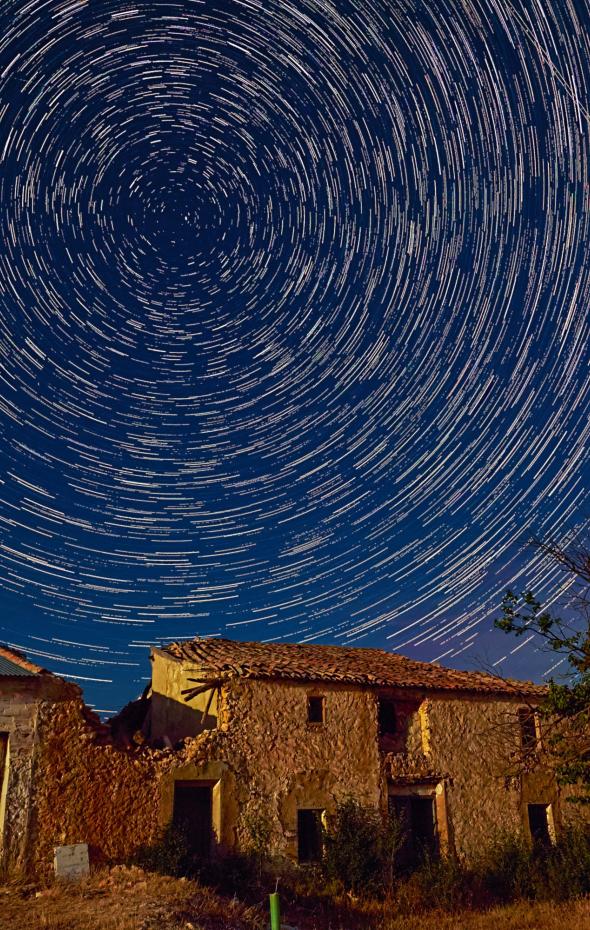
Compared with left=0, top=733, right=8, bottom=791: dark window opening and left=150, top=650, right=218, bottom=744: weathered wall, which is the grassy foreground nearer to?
left=0, top=733, right=8, bottom=791: dark window opening

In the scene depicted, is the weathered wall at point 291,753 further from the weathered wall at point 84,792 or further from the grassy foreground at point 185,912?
the weathered wall at point 84,792

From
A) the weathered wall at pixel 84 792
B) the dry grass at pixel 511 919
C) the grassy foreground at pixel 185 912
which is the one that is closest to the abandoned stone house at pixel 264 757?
the weathered wall at pixel 84 792

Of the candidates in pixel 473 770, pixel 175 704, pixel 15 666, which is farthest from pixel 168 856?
pixel 473 770

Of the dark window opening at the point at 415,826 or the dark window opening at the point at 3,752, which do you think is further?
the dark window opening at the point at 415,826

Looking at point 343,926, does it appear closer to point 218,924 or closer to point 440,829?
point 218,924

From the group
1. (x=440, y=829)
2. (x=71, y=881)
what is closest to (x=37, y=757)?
(x=71, y=881)

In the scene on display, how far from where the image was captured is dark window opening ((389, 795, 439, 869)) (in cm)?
1878

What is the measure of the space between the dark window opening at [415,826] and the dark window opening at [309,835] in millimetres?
2098

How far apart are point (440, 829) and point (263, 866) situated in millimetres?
5477

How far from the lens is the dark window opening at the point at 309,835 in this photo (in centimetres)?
1770

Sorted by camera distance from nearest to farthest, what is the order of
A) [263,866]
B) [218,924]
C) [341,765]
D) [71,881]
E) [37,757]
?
1. [218,924]
2. [71,881]
3. [37,757]
4. [263,866]
5. [341,765]

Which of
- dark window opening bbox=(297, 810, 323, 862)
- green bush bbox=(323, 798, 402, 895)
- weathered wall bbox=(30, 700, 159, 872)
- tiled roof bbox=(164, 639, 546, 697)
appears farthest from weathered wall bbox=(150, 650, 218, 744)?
green bush bbox=(323, 798, 402, 895)

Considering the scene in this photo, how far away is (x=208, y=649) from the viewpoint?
2206 centimetres

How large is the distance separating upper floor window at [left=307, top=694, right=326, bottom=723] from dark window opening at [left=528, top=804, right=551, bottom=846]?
279 inches
